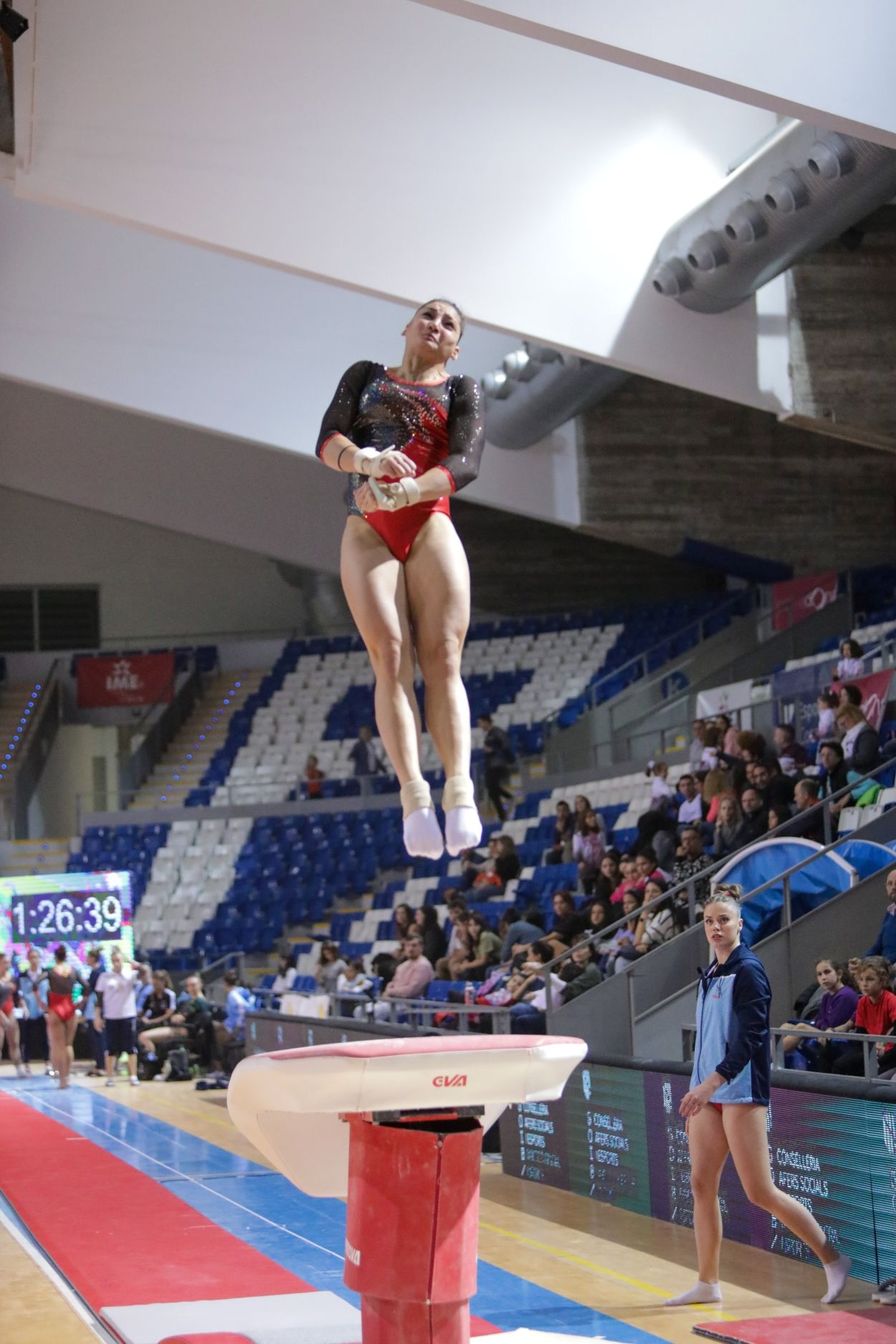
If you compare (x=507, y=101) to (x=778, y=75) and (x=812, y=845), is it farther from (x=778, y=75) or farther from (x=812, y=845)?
(x=812, y=845)

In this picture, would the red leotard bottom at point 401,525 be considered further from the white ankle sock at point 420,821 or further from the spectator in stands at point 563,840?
the spectator in stands at point 563,840

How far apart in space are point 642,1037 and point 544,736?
38.9 feet

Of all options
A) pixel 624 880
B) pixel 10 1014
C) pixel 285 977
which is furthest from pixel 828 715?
pixel 10 1014

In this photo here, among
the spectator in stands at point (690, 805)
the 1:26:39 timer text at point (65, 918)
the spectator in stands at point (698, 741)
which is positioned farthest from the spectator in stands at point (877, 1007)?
the 1:26:39 timer text at point (65, 918)

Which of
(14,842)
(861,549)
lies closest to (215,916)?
(14,842)

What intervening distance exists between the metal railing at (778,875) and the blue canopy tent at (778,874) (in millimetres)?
61

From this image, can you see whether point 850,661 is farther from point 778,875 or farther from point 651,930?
point 778,875

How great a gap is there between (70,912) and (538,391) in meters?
8.77

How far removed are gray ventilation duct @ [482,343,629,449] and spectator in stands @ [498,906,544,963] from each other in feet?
21.9

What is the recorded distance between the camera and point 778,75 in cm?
954

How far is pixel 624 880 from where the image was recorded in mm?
12977

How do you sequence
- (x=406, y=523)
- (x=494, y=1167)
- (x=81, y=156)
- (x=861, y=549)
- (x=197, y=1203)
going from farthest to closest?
(x=861, y=549), (x=81, y=156), (x=494, y=1167), (x=197, y=1203), (x=406, y=523)

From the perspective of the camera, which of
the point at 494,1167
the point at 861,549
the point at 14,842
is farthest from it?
the point at 14,842

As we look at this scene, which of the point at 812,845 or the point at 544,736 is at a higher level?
the point at 544,736
